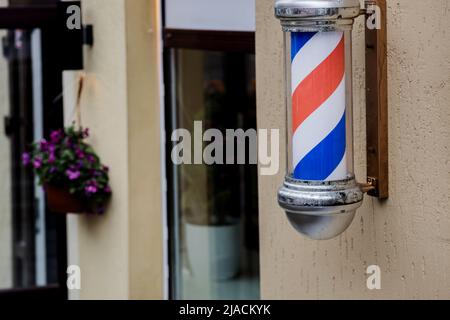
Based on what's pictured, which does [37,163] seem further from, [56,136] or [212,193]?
[212,193]

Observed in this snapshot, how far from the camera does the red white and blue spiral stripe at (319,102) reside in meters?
2.52

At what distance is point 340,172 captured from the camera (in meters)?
2.57

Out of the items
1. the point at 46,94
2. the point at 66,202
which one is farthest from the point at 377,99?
the point at 46,94

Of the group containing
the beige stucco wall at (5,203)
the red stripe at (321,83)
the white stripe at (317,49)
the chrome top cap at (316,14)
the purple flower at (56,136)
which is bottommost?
the beige stucco wall at (5,203)

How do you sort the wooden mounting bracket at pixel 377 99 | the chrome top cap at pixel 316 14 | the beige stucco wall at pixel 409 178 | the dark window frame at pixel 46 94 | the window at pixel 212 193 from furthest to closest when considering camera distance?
1. the dark window frame at pixel 46 94
2. the window at pixel 212 193
3. the wooden mounting bracket at pixel 377 99
4. the beige stucco wall at pixel 409 178
5. the chrome top cap at pixel 316 14

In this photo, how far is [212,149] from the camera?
14.4 ft

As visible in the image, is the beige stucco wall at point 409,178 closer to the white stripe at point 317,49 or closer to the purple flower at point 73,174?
the white stripe at point 317,49

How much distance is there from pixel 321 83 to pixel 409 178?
43cm

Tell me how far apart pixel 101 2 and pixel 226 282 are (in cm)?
150

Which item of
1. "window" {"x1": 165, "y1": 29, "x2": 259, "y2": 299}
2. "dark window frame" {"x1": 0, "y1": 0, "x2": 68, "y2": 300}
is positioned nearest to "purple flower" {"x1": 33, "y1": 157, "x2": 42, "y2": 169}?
"dark window frame" {"x1": 0, "y1": 0, "x2": 68, "y2": 300}

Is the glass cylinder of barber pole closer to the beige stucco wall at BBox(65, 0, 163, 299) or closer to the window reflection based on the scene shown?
the beige stucco wall at BBox(65, 0, 163, 299)

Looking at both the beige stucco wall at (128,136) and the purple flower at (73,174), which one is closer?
the beige stucco wall at (128,136)

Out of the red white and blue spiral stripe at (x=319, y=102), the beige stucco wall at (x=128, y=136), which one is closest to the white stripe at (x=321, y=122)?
the red white and blue spiral stripe at (x=319, y=102)

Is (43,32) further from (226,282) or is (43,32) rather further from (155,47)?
(226,282)
